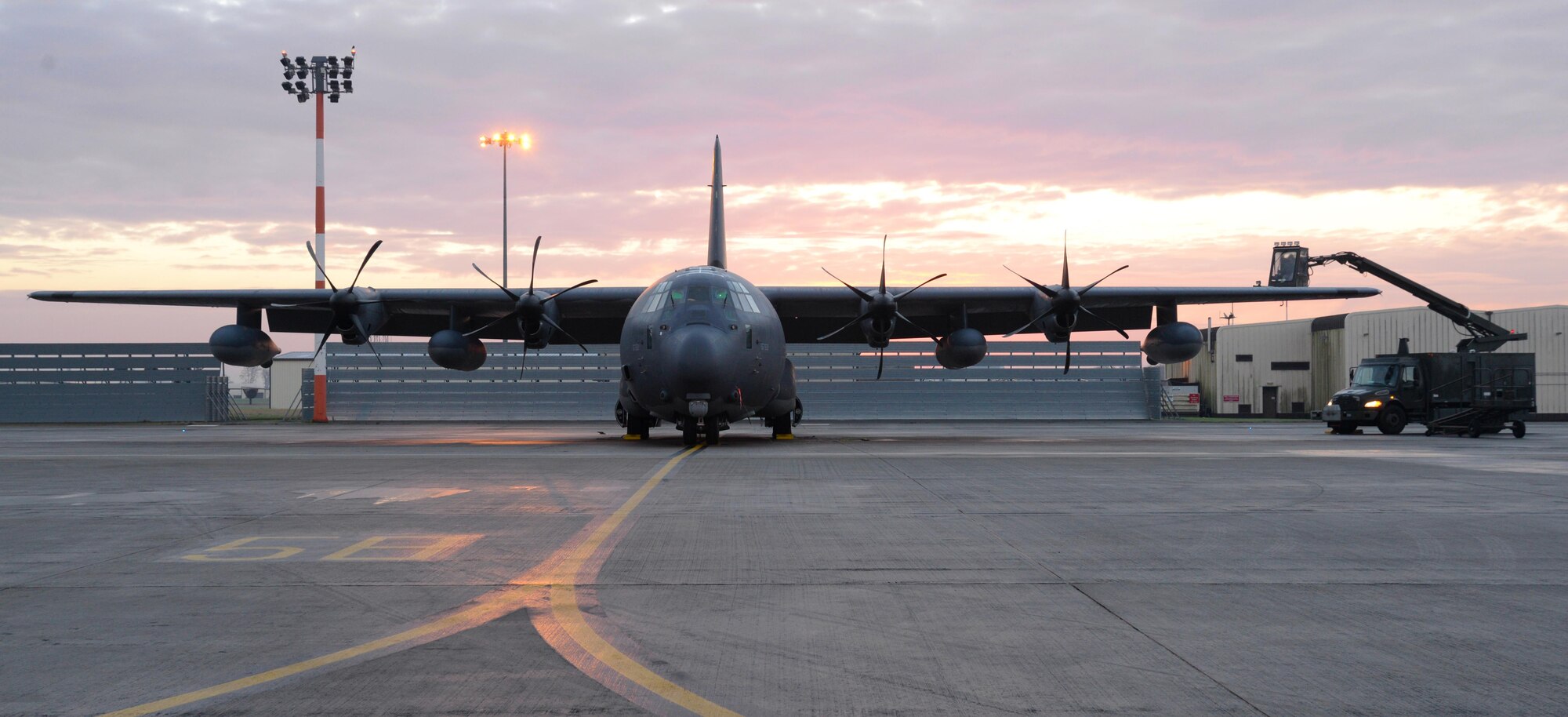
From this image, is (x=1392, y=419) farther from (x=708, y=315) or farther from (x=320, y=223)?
(x=320, y=223)

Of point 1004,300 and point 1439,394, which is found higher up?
point 1004,300

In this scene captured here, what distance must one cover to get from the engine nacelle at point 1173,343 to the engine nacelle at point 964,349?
4.93 meters

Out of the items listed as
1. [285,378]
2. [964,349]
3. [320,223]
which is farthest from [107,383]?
[285,378]

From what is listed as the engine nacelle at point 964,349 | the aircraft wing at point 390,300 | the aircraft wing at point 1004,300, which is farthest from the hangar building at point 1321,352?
the aircraft wing at point 390,300

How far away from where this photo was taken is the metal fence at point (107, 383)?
160 feet

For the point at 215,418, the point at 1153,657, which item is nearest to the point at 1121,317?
the point at 1153,657

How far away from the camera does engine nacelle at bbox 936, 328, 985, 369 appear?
2902 cm

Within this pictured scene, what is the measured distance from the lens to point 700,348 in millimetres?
21516

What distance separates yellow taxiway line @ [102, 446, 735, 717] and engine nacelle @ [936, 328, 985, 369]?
21.7 meters

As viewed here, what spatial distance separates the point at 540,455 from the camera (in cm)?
2030

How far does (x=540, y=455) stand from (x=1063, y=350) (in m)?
36.5

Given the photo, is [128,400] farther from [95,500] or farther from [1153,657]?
[1153,657]

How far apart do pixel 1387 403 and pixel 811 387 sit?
83.6ft

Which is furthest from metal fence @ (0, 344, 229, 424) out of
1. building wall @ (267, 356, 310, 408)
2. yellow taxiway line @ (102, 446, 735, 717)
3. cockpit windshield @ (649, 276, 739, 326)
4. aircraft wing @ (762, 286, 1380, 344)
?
yellow taxiway line @ (102, 446, 735, 717)
